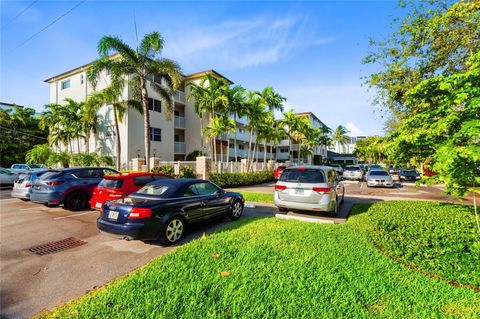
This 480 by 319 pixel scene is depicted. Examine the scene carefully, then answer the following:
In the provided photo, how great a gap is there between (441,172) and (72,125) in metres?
27.8

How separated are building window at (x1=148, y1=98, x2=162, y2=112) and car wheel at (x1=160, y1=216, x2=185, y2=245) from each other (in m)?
20.3

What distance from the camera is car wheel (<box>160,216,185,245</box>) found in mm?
5309

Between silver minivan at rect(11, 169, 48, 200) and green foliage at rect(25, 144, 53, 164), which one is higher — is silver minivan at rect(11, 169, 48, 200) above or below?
below

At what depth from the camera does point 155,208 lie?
5172mm

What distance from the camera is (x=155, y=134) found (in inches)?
930

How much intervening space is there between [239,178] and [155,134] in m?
10.2

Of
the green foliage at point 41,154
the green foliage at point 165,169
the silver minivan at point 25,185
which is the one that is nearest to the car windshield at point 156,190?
the silver minivan at point 25,185

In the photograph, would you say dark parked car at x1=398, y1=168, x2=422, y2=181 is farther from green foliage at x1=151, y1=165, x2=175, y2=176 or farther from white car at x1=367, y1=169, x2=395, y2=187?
green foliage at x1=151, y1=165, x2=175, y2=176

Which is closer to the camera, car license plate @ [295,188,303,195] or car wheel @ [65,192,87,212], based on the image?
car license plate @ [295,188,303,195]

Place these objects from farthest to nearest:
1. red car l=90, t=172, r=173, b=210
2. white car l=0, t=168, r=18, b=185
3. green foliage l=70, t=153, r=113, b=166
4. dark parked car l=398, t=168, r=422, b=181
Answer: dark parked car l=398, t=168, r=422, b=181 < green foliage l=70, t=153, r=113, b=166 < white car l=0, t=168, r=18, b=185 < red car l=90, t=172, r=173, b=210

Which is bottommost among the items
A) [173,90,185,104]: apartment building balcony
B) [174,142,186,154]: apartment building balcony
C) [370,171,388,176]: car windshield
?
[370,171,388,176]: car windshield

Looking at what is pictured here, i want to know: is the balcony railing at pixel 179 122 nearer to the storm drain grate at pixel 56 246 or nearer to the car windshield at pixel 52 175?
the car windshield at pixel 52 175

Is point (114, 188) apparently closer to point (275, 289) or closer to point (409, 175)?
point (275, 289)

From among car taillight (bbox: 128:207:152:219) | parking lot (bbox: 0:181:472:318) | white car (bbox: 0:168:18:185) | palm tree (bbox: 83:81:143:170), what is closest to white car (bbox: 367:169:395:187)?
parking lot (bbox: 0:181:472:318)
